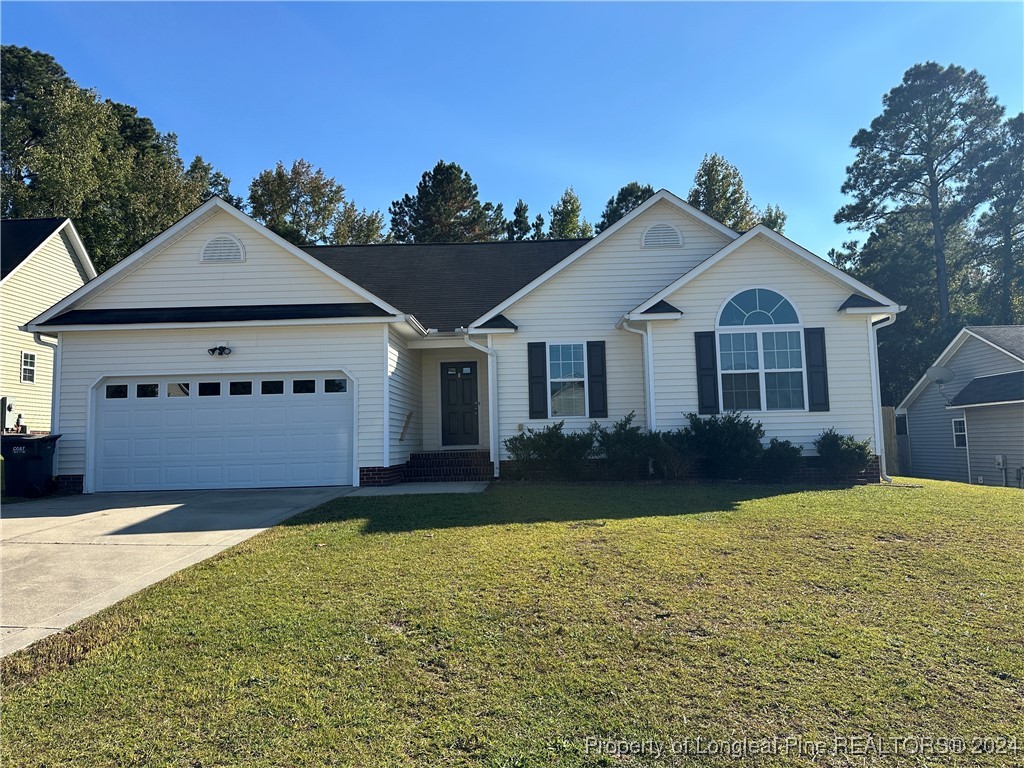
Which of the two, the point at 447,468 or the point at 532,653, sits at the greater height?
the point at 447,468

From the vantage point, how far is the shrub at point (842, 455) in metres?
12.1

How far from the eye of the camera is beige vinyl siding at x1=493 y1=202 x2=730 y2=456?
44.5ft

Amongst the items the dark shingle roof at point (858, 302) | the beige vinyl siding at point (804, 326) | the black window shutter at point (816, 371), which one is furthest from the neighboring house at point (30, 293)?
the dark shingle roof at point (858, 302)

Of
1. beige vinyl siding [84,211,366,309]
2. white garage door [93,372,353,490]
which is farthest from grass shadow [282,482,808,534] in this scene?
beige vinyl siding [84,211,366,309]

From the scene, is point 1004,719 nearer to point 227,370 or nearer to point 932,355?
point 227,370

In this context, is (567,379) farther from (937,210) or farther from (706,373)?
(937,210)

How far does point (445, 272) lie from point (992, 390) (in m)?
17.3

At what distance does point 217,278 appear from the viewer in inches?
529

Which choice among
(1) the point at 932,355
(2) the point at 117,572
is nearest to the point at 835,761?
(2) the point at 117,572

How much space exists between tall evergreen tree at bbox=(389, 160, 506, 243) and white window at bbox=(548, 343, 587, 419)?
25.6m

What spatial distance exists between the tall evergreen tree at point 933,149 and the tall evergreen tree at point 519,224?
1980 centimetres

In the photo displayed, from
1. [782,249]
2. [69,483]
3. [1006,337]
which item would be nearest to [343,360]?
[69,483]

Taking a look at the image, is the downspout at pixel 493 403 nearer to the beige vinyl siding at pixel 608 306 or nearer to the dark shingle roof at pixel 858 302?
the beige vinyl siding at pixel 608 306

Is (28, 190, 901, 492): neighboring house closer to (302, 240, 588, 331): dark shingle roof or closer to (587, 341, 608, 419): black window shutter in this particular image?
(587, 341, 608, 419): black window shutter
